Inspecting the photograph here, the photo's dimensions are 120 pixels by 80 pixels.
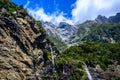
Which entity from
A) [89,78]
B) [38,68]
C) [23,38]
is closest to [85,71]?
[89,78]

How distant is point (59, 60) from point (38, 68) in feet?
52.6

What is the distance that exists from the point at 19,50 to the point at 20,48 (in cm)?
109

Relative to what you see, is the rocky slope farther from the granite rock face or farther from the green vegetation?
the green vegetation

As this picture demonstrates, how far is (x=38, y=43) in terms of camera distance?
91812 mm

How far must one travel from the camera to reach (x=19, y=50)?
79125 mm

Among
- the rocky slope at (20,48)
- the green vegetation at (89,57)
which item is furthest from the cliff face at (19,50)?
the green vegetation at (89,57)

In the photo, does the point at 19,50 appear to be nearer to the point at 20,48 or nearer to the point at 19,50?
the point at 19,50

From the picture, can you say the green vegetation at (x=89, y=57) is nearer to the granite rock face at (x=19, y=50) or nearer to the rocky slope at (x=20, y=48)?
the rocky slope at (x=20, y=48)

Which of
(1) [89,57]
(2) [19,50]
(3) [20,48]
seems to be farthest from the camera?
(1) [89,57]

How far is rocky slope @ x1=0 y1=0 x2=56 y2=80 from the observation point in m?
74.2

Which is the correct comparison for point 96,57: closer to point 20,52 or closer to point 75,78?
point 75,78

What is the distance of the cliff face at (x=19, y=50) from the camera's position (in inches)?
2904

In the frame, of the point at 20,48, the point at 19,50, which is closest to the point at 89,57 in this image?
the point at 20,48

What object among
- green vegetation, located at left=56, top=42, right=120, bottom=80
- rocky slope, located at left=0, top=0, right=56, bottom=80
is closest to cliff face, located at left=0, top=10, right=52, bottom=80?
rocky slope, located at left=0, top=0, right=56, bottom=80
